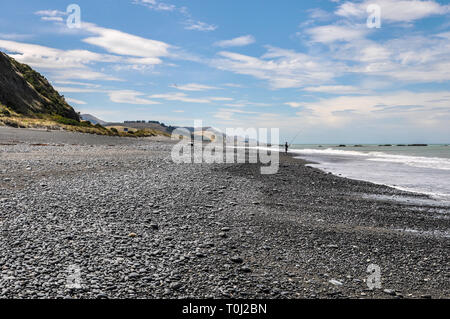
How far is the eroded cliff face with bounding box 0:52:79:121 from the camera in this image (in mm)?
69000

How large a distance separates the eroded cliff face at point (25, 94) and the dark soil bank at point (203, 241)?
215 feet

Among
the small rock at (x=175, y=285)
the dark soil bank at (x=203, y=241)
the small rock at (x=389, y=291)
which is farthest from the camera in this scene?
the small rock at (x=389, y=291)

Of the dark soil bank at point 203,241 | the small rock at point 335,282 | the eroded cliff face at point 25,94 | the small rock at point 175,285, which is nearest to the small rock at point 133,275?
the dark soil bank at point 203,241

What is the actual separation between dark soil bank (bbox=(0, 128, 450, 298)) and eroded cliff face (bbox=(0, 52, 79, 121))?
215 ft

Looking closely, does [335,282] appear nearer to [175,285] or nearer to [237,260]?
[237,260]

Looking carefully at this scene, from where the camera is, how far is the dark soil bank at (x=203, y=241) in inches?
236

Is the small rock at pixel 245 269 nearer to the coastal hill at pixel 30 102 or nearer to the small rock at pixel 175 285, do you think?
the small rock at pixel 175 285

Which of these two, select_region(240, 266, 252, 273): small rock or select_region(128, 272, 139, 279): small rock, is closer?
select_region(128, 272, 139, 279): small rock

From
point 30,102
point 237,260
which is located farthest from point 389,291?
point 30,102

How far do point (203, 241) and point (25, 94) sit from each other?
275ft

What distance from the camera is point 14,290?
5.35m

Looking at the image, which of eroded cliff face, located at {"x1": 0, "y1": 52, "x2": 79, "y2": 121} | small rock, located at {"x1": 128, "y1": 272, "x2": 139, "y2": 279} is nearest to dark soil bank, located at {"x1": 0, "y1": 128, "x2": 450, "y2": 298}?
small rock, located at {"x1": 128, "y1": 272, "x2": 139, "y2": 279}

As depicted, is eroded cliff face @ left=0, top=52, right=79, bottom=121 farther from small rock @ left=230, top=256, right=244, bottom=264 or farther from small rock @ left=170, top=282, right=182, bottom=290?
small rock @ left=170, top=282, right=182, bottom=290
